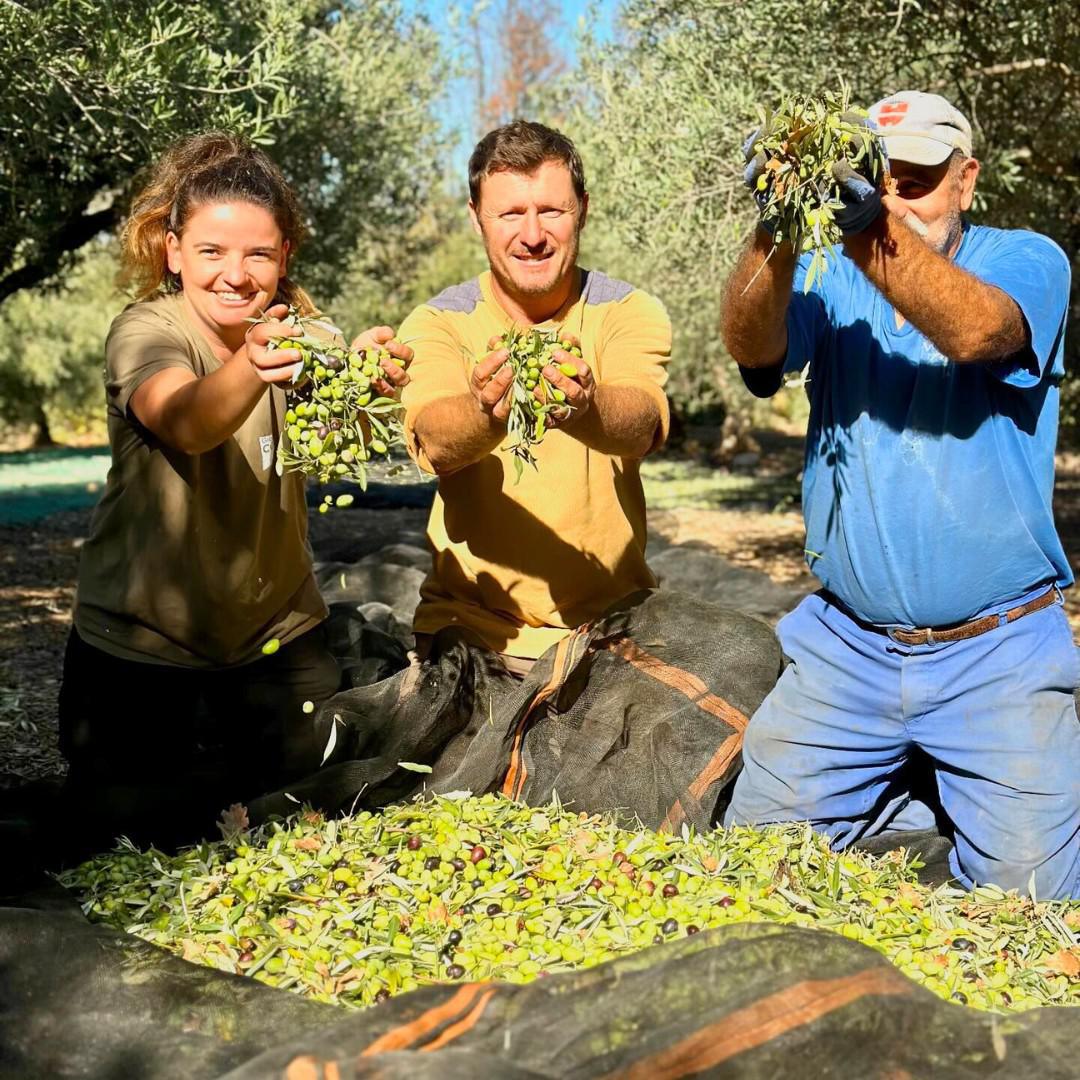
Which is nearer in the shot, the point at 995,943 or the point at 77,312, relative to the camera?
the point at 995,943

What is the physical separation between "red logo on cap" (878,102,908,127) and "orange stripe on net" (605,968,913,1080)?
2253 mm

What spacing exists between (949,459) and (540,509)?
4.10 ft

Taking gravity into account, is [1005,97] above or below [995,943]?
above

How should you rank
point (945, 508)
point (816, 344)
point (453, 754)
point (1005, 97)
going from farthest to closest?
1. point (1005, 97)
2. point (453, 754)
3. point (816, 344)
4. point (945, 508)

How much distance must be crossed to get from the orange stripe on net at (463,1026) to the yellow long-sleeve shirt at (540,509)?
79.9 inches

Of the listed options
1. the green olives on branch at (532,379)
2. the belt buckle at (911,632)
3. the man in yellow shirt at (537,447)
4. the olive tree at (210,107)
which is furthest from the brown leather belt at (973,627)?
the olive tree at (210,107)

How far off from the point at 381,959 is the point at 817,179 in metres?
2.08

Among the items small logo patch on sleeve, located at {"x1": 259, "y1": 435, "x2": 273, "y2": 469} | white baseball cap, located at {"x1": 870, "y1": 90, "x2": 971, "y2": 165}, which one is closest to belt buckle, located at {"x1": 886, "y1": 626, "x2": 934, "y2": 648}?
white baseball cap, located at {"x1": 870, "y1": 90, "x2": 971, "y2": 165}

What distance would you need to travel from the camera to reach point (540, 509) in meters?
4.09

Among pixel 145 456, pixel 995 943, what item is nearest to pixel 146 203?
pixel 145 456

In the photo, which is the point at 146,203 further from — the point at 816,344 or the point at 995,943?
the point at 995,943

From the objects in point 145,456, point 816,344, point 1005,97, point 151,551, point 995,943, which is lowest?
point 995,943

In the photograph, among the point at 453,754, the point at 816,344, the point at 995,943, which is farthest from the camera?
the point at 453,754

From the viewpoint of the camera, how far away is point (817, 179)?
3.11 metres
